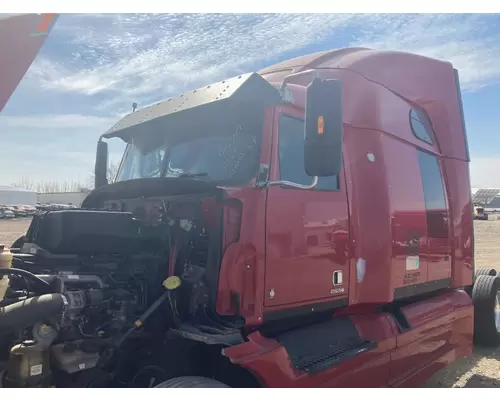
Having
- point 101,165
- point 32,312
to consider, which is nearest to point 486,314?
point 101,165

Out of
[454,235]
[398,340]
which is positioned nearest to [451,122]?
[454,235]

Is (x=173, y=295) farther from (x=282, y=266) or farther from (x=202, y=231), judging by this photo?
(x=282, y=266)

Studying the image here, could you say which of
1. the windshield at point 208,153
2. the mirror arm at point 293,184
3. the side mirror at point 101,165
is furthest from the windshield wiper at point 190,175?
the side mirror at point 101,165

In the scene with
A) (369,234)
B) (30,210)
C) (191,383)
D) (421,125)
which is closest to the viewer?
(191,383)

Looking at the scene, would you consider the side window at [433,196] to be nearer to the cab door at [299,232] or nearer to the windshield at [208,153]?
the cab door at [299,232]

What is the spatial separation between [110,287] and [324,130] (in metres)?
1.65

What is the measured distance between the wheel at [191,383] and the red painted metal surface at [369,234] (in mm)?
223

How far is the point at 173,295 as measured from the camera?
3199 mm

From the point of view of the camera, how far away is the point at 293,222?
3334 mm

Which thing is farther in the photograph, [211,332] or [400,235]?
[400,235]

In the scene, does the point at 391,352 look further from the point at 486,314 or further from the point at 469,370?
the point at 486,314

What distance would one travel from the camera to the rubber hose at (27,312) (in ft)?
8.60

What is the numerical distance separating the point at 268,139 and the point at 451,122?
9.48 feet

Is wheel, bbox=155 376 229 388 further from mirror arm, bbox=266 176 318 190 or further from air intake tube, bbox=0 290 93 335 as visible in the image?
mirror arm, bbox=266 176 318 190
